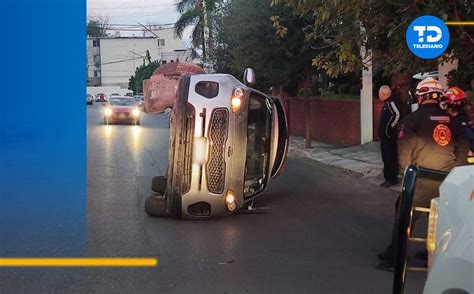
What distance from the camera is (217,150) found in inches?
313

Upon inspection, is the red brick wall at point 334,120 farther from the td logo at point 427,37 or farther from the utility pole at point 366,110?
the td logo at point 427,37

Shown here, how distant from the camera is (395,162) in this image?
11398mm

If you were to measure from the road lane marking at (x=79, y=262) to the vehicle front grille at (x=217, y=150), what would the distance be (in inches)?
74.4

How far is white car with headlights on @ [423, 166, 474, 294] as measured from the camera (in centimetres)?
235

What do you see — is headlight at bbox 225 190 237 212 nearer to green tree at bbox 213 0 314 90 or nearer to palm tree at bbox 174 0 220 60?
green tree at bbox 213 0 314 90

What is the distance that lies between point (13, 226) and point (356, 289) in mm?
4469

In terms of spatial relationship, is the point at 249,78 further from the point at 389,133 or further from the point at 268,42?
the point at 268,42

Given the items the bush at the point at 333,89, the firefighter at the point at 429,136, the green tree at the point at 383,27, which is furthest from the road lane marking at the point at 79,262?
the bush at the point at 333,89

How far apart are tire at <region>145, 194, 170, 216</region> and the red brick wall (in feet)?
35.7

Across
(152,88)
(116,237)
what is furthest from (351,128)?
(116,237)

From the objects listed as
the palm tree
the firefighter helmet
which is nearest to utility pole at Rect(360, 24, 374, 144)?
the firefighter helmet

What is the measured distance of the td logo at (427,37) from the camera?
7.74 metres

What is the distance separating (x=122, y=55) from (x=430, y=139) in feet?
329

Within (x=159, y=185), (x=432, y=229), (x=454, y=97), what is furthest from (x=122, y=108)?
(x=432, y=229)
